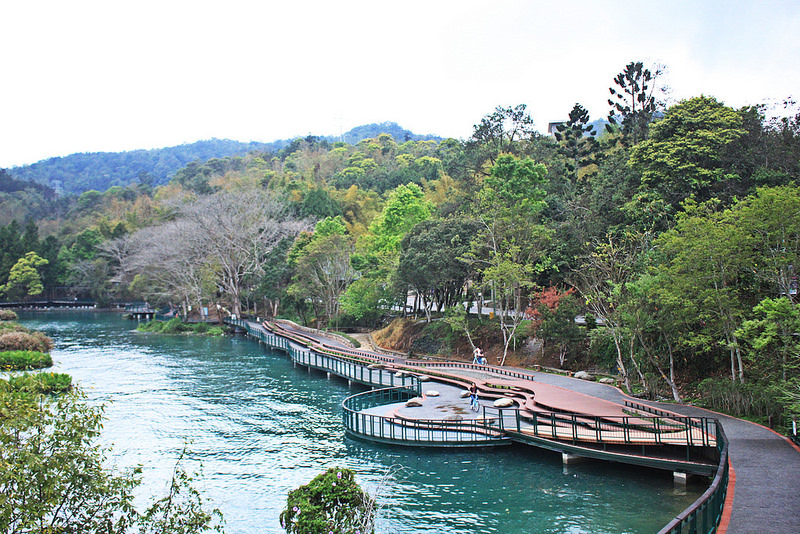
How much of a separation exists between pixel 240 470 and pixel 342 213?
72696mm

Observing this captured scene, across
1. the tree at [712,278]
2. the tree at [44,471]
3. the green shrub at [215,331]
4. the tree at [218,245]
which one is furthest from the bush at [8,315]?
the tree at [712,278]

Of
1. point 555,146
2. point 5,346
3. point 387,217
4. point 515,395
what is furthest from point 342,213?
point 515,395

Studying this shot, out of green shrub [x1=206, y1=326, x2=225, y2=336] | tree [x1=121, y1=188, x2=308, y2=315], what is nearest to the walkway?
green shrub [x1=206, y1=326, x2=225, y2=336]

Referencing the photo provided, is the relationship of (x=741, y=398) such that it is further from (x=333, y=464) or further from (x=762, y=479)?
(x=333, y=464)

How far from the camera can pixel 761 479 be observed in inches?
591

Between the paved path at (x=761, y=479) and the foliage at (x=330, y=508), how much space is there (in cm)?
734

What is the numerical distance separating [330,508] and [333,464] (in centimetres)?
1086

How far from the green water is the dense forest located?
613 centimetres

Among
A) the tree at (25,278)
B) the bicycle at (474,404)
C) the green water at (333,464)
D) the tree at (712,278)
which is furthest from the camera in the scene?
the tree at (25,278)

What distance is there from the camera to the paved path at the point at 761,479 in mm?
12469

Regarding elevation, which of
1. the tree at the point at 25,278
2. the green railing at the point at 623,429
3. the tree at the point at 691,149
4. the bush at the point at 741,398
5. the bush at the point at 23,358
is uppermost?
the tree at the point at 691,149

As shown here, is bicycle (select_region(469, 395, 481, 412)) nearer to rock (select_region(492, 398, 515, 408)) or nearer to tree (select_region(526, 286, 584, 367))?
rock (select_region(492, 398, 515, 408))

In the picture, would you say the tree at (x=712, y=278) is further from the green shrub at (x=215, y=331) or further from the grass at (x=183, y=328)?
the grass at (x=183, y=328)

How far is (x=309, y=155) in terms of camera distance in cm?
16050
